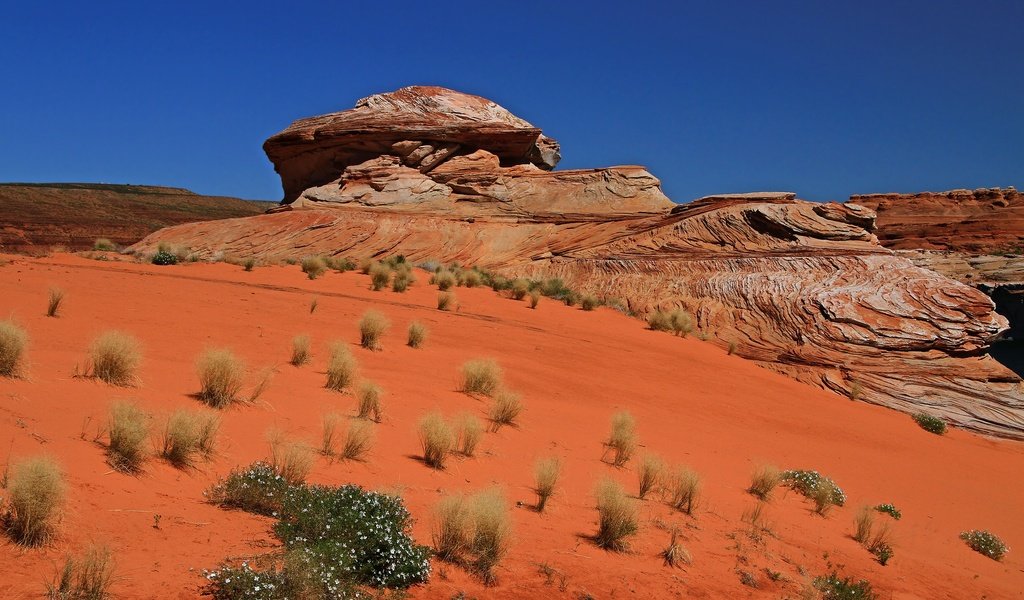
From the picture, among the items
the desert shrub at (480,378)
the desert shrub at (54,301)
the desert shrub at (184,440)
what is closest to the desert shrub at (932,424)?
the desert shrub at (480,378)

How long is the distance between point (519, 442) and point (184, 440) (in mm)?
4167

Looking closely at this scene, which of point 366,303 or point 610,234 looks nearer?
point 366,303

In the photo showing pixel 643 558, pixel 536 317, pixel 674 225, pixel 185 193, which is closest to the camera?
pixel 643 558

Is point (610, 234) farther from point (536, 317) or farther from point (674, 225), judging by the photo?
point (536, 317)

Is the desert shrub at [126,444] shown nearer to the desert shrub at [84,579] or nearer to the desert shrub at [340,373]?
the desert shrub at [84,579]

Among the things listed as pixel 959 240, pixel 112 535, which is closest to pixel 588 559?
pixel 112 535

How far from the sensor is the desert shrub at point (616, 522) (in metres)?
6.61

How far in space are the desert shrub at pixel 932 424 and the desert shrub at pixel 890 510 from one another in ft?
15.5

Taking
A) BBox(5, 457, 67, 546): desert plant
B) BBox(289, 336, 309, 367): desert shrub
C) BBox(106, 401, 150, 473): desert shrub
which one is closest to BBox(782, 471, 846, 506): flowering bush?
BBox(289, 336, 309, 367): desert shrub

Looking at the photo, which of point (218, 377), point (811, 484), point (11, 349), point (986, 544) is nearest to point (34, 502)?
point (11, 349)

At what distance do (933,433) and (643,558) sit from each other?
9438mm

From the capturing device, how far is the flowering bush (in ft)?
31.8

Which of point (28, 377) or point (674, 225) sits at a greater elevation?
point (674, 225)

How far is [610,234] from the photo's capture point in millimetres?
A: 22969
